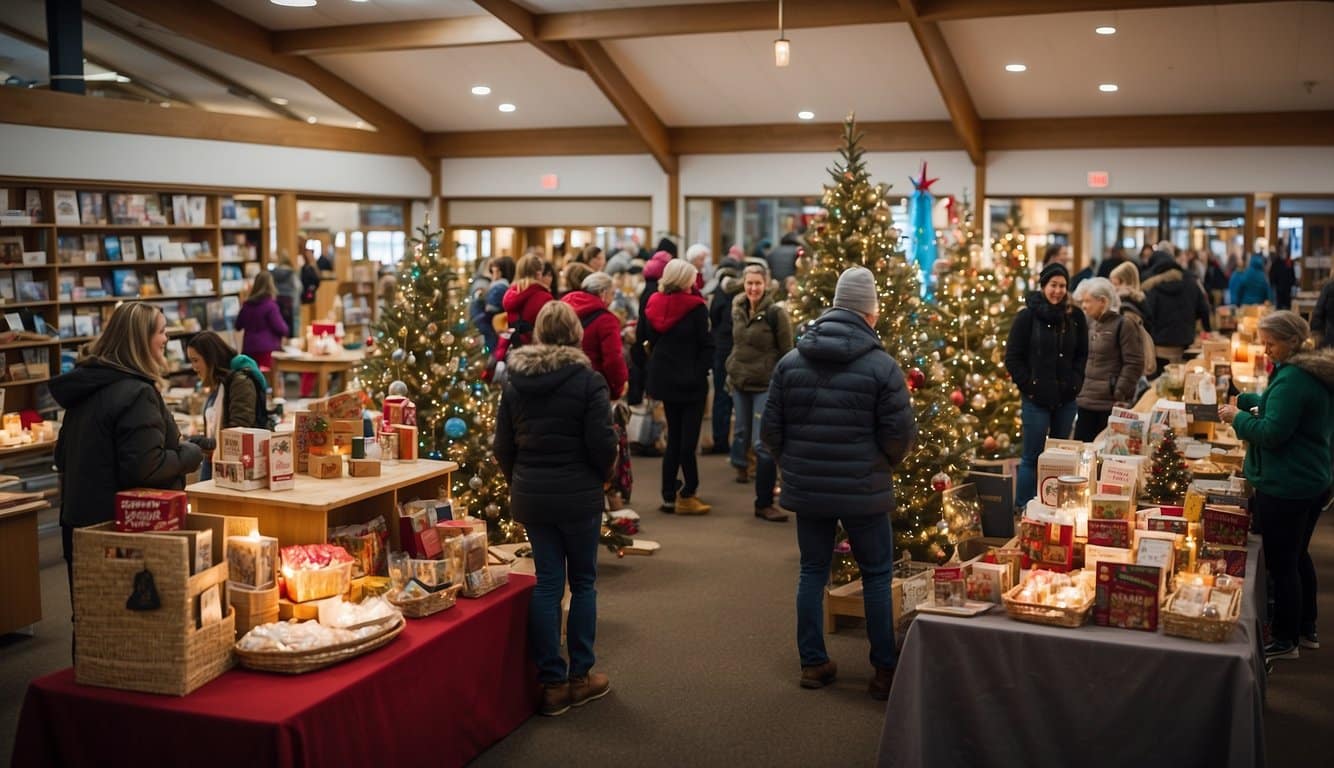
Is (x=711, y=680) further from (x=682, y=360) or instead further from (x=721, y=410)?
(x=721, y=410)

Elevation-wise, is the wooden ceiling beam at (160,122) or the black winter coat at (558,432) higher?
the wooden ceiling beam at (160,122)

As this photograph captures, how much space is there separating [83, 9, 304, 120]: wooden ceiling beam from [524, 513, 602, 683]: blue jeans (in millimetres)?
7828

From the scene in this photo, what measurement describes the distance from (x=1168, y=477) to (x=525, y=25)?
24.9 feet

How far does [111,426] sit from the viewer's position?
421cm

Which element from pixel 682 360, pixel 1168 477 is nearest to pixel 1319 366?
pixel 1168 477

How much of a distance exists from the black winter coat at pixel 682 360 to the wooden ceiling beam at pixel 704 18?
12.7 ft

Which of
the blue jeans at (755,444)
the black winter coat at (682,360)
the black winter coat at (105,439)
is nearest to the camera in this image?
the black winter coat at (105,439)

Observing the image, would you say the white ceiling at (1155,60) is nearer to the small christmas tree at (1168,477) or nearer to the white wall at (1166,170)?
the white wall at (1166,170)

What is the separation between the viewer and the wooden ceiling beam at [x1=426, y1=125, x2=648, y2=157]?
14.4 m

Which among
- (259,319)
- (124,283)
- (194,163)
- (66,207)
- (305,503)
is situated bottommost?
(305,503)

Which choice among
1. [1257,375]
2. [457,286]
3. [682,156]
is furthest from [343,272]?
[1257,375]

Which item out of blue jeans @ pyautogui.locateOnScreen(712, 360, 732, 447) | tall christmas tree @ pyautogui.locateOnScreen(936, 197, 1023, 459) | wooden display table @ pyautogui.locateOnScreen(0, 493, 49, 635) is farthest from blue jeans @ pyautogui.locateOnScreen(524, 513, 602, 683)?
blue jeans @ pyautogui.locateOnScreen(712, 360, 732, 447)

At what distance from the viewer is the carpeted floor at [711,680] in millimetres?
4246

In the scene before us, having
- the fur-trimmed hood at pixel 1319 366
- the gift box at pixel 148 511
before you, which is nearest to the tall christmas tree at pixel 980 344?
the fur-trimmed hood at pixel 1319 366
